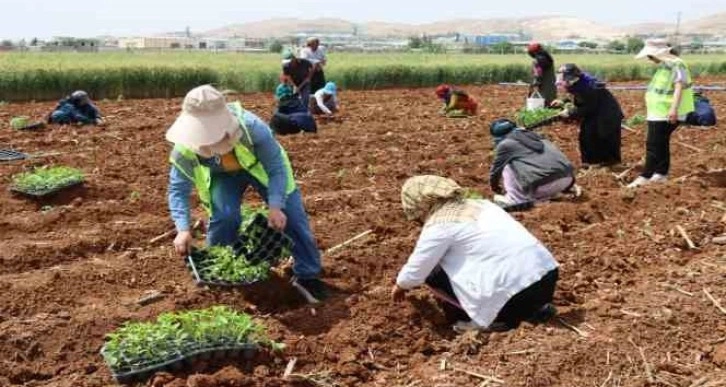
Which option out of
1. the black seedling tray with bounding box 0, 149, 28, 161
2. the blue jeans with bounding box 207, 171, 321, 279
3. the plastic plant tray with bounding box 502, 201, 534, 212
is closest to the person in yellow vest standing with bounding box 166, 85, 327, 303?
the blue jeans with bounding box 207, 171, 321, 279

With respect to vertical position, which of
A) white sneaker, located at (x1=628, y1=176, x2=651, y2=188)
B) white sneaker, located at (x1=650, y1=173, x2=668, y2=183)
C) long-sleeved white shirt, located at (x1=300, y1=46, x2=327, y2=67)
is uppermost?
long-sleeved white shirt, located at (x1=300, y1=46, x2=327, y2=67)

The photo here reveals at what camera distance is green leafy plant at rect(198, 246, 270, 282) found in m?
4.36

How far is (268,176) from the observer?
4270mm

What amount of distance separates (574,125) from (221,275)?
7.90 m

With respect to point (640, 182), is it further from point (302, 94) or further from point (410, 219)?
point (302, 94)

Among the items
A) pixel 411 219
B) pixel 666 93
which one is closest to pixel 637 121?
pixel 666 93

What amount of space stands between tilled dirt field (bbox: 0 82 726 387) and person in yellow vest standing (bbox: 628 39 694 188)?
320 mm

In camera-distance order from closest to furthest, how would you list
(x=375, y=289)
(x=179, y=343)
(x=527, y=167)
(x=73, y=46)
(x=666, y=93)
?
(x=179, y=343), (x=375, y=289), (x=527, y=167), (x=666, y=93), (x=73, y=46)

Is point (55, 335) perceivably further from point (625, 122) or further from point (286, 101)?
point (625, 122)

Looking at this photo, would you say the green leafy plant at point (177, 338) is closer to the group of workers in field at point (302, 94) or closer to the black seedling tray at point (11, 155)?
the black seedling tray at point (11, 155)

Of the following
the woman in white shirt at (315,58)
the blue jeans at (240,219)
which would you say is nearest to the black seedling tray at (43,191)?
the blue jeans at (240,219)

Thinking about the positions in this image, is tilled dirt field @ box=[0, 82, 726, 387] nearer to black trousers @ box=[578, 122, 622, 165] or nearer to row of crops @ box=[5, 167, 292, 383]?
row of crops @ box=[5, 167, 292, 383]

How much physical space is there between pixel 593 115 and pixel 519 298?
4748mm

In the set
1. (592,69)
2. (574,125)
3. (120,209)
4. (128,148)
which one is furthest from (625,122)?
(592,69)
